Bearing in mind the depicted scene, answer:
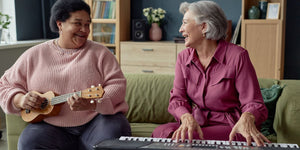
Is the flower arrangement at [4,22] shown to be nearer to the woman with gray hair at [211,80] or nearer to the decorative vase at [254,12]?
the decorative vase at [254,12]

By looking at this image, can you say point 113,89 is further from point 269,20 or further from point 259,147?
point 269,20

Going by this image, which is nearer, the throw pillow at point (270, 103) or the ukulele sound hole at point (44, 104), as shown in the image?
the ukulele sound hole at point (44, 104)

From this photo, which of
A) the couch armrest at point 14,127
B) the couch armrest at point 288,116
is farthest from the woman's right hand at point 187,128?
the couch armrest at point 14,127

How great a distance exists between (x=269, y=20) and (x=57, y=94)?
2.75 meters

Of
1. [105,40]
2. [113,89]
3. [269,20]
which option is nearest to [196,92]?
[113,89]

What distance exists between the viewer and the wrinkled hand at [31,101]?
2174mm

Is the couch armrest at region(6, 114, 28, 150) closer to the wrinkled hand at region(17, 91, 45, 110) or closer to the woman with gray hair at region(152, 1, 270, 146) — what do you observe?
the wrinkled hand at region(17, 91, 45, 110)

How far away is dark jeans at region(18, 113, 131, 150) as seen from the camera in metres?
2.11

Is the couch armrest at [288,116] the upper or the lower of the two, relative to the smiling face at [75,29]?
lower

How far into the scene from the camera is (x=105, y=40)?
514 centimetres

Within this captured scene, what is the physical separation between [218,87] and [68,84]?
815mm

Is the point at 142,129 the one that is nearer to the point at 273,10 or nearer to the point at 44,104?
the point at 44,104

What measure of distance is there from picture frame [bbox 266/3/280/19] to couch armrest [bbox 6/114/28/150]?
289 cm

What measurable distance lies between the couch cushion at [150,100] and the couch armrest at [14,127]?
727 mm
